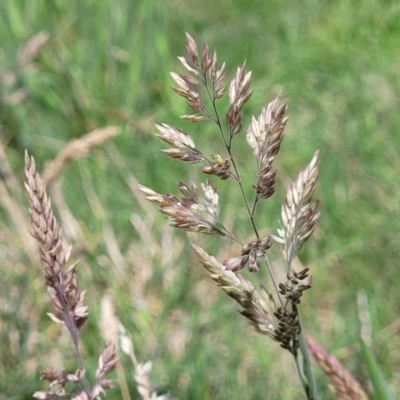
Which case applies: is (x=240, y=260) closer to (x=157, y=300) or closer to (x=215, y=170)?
(x=215, y=170)

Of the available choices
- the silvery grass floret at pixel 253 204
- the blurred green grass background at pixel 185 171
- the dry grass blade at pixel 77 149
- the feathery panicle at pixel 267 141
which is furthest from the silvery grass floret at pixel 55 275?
the dry grass blade at pixel 77 149

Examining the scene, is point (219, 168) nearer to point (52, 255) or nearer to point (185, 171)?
point (52, 255)

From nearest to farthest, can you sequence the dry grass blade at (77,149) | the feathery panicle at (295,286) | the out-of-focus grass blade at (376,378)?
1. the feathery panicle at (295,286)
2. the out-of-focus grass blade at (376,378)
3. the dry grass blade at (77,149)

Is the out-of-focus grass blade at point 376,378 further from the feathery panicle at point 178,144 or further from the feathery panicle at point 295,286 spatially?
the feathery panicle at point 178,144

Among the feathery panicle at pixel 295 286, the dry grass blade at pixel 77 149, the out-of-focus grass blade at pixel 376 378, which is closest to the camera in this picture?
the feathery panicle at pixel 295 286

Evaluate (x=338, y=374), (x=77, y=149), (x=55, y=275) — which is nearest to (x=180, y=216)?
(x=55, y=275)

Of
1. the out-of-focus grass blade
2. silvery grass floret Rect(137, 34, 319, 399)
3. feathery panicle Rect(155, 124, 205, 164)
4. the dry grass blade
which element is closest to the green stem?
silvery grass floret Rect(137, 34, 319, 399)

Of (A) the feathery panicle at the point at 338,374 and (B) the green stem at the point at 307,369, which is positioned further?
(A) the feathery panicle at the point at 338,374
